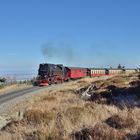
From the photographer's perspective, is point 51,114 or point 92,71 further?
point 92,71

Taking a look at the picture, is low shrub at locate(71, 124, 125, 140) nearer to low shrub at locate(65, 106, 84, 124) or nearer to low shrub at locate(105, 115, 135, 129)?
low shrub at locate(105, 115, 135, 129)

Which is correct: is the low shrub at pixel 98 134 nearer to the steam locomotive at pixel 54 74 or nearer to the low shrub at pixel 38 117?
the low shrub at pixel 38 117

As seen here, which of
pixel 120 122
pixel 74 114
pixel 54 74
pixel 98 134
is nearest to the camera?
pixel 98 134

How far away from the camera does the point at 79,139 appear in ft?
35.6

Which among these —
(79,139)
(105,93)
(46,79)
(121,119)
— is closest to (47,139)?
(79,139)

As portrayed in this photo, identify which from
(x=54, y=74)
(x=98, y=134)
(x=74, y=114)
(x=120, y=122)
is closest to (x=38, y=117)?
(x=74, y=114)

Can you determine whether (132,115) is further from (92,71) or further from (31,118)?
(92,71)

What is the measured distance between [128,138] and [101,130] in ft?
2.44

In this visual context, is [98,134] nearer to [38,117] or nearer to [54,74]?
[38,117]

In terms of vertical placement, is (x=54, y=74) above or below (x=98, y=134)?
above

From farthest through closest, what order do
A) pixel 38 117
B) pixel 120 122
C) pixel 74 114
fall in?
pixel 38 117 → pixel 74 114 → pixel 120 122

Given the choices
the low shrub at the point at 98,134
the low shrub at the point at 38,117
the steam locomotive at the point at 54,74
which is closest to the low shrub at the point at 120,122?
the low shrub at the point at 98,134

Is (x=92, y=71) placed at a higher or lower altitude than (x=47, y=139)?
higher

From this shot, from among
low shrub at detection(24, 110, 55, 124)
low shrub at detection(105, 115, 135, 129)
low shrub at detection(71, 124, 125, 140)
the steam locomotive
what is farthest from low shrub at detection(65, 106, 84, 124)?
the steam locomotive
